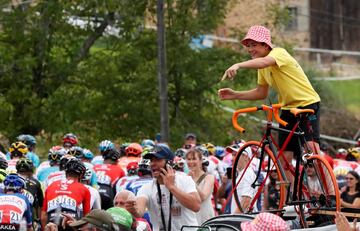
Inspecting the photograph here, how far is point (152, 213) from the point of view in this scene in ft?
40.9

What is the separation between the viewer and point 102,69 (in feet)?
92.5

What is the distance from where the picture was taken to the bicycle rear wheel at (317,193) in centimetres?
1147

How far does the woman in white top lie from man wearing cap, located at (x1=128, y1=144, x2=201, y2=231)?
1.80 m

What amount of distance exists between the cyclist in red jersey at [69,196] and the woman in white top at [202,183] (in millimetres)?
1406

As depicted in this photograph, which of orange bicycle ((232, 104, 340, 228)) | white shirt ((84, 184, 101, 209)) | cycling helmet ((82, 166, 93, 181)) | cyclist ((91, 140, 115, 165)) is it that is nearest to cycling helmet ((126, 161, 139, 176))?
cycling helmet ((82, 166, 93, 181))

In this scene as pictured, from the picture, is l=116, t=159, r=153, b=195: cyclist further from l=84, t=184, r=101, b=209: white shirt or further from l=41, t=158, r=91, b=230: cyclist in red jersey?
l=41, t=158, r=91, b=230: cyclist in red jersey

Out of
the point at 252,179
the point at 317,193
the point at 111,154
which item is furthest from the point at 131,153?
the point at 317,193

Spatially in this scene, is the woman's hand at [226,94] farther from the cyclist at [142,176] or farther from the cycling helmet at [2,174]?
the cycling helmet at [2,174]

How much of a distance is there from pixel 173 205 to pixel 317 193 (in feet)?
4.96

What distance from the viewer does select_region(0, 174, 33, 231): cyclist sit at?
42.0ft

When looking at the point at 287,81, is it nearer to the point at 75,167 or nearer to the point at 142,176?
the point at 75,167

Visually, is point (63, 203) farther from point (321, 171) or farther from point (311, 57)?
point (311, 57)

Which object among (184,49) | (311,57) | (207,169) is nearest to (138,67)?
(184,49)

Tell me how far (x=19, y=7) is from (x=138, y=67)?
323 cm
